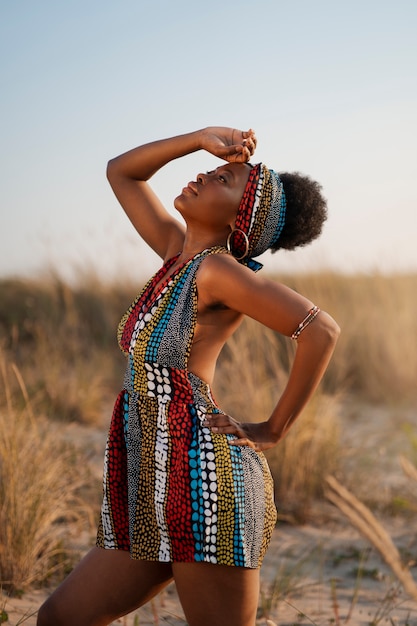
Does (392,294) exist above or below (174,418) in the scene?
above

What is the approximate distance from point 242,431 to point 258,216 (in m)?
0.62

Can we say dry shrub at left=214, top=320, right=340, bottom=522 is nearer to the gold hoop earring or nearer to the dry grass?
the dry grass

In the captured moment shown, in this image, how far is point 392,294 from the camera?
955 centimetres

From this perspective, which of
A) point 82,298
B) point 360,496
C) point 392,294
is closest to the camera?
point 360,496

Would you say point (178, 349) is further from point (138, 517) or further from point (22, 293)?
point (22, 293)

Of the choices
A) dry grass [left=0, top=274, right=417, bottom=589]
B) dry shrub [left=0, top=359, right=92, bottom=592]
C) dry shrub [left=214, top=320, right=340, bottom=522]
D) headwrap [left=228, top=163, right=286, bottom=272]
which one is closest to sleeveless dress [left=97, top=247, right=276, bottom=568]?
headwrap [left=228, top=163, right=286, bottom=272]

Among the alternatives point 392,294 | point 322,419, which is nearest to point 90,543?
point 322,419

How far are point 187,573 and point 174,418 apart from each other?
40 cm

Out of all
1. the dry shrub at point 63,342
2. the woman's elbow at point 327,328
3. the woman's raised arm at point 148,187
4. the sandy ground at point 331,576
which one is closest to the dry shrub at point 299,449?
the sandy ground at point 331,576

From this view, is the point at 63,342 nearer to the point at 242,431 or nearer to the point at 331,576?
the point at 331,576

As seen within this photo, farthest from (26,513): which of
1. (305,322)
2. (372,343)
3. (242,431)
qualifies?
(372,343)

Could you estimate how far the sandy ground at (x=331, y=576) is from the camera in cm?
341

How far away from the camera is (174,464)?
2113mm

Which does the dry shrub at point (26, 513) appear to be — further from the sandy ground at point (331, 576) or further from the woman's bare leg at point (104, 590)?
the woman's bare leg at point (104, 590)
